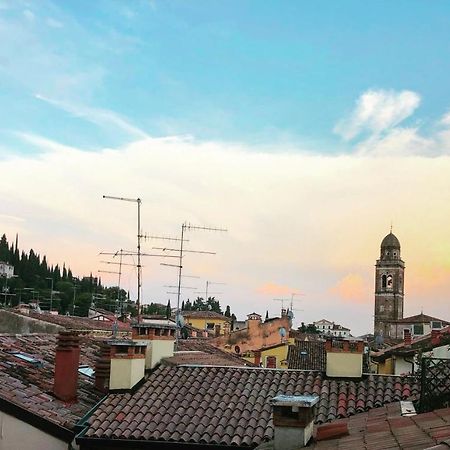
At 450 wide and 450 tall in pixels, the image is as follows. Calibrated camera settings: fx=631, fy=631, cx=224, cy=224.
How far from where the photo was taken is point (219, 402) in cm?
1130

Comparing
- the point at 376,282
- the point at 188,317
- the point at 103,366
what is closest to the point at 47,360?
the point at 103,366

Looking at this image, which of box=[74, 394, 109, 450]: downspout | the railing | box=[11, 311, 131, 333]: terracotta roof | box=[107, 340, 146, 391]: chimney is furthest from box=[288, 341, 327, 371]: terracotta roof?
the railing

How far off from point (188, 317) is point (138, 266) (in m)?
58.2

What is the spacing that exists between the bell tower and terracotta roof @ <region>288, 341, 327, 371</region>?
6355 centimetres

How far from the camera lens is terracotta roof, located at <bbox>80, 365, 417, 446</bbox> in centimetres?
1011

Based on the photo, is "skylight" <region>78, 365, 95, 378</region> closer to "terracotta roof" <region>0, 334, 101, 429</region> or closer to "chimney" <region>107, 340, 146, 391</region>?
"terracotta roof" <region>0, 334, 101, 429</region>

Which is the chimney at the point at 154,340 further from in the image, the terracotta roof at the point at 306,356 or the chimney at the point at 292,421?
the terracotta roof at the point at 306,356

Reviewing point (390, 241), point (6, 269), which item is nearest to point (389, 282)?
point (390, 241)

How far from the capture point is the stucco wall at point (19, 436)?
9703 mm

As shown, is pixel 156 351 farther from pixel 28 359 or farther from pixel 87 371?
pixel 28 359

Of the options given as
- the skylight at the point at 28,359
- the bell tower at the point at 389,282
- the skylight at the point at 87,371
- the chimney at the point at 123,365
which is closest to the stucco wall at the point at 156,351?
the chimney at the point at 123,365

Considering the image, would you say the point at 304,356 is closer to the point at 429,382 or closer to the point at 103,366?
the point at 103,366

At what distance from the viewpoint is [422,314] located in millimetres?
79938

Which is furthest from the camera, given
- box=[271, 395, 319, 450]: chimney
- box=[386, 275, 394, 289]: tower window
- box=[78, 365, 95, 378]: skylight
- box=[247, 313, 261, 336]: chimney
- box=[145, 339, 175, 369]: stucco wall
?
box=[386, 275, 394, 289]: tower window
